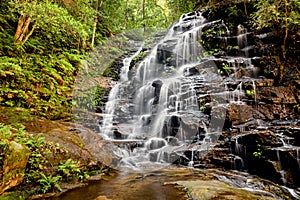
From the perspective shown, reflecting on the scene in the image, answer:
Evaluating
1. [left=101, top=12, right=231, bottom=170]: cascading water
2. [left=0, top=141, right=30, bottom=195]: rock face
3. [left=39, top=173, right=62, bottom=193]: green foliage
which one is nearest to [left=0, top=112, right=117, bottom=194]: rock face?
[left=0, top=141, right=30, bottom=195]: rock face

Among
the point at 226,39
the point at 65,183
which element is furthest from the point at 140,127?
the point at 226,39

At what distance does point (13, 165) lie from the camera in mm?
3453

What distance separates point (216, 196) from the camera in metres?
3.53

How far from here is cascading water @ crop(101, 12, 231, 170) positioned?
7.69m

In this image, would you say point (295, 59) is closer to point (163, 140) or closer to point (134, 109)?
point (163, 140)

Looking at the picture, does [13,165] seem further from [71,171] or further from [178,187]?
[178,187]

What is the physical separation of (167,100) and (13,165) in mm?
Answer: 7294

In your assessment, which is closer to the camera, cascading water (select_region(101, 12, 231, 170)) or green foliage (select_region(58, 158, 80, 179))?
green foliage (select_region(58, 158, 80, 179))

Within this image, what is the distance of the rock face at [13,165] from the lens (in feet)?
10.7

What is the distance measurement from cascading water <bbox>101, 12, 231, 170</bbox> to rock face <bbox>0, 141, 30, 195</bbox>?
3.19m

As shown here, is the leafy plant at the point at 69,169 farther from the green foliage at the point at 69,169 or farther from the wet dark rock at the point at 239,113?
the wet dark rock at the point at 239,113

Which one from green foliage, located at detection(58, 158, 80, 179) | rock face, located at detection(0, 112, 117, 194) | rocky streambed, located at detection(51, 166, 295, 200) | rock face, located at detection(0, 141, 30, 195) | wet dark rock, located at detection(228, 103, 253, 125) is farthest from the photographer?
wet dark rock, located at detection(228, 103, 253, 125)

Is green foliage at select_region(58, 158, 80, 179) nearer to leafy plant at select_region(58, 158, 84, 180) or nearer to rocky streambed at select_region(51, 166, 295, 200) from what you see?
leafy plant at select_region(58, 158, 84, 180)

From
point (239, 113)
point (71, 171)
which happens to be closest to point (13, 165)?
point (71, 171)
